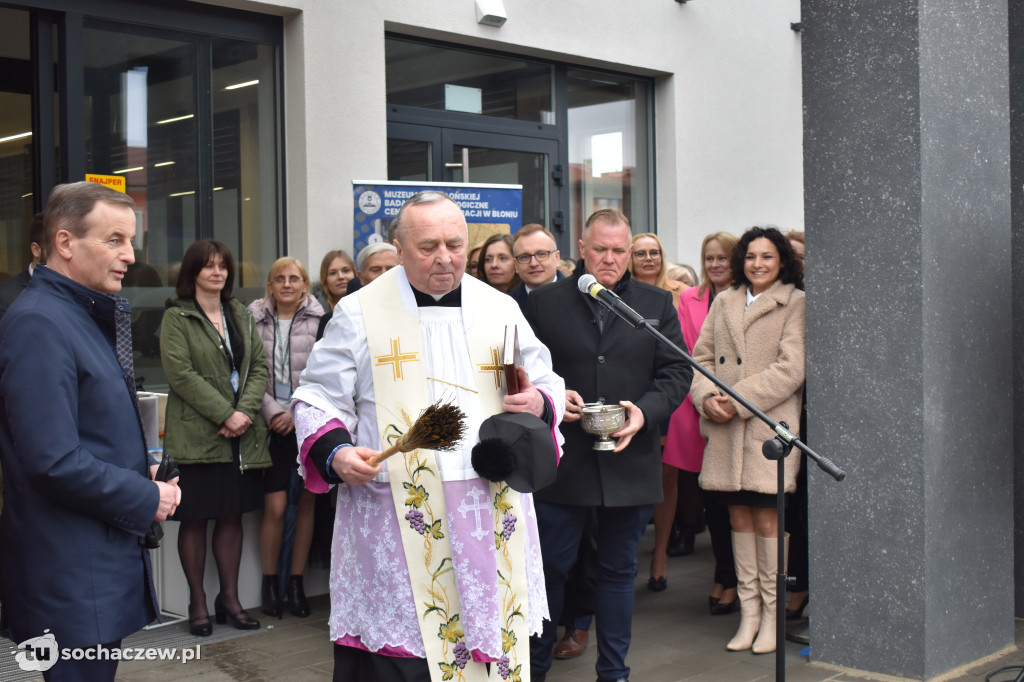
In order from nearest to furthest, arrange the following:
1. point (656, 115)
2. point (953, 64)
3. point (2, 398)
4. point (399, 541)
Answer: point (2, 398)
point (399, 541)
point (953, 64)
point (656, 115)

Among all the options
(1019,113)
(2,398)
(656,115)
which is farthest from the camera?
(656,115)

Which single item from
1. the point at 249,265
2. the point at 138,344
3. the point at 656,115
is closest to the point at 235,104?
the point at 249,265

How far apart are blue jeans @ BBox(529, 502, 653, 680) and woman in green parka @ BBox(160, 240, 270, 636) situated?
6.49ft

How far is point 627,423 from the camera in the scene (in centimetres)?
480

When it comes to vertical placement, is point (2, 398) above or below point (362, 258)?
below

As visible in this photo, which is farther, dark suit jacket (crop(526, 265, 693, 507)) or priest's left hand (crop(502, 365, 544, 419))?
dark suit jacket (crop(526, 265, 693, 507))

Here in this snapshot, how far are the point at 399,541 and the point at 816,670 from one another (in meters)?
2.65

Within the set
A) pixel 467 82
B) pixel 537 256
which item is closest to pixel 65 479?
pixel 537 256

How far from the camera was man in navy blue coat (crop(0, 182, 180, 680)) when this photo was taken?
9.78 ft

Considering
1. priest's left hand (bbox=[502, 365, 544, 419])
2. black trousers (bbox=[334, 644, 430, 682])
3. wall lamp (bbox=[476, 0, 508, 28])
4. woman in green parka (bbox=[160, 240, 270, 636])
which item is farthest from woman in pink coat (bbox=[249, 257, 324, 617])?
wall lamp (bbox=[476, 0, 508, 28])

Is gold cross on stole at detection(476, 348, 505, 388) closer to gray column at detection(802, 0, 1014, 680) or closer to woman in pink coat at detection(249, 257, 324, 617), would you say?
gray column at detection(802, 0, 1014, 680)

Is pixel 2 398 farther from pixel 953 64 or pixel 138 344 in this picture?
pixel 138 344

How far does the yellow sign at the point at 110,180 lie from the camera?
753 cm

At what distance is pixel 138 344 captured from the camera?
770cm
